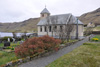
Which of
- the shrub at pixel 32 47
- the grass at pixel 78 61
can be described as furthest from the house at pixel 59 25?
the grass at pixel 78 61

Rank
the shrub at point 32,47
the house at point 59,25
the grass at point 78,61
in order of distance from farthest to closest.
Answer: the house at point 59,25
the shrub at point 32,47
the grass at point 78,61

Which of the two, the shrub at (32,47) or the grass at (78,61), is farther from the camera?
the shrub at (32,47)

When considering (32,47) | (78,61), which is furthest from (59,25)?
(78,61)

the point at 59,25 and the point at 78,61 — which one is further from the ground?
the point at 59,25

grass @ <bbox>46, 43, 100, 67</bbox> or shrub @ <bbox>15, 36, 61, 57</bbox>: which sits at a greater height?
shrub @ <bbox>15, 36, 61, 57</bbox>

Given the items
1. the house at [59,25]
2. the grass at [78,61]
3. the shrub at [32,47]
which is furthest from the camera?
the house at [59,25]

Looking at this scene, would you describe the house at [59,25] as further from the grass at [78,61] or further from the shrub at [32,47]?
the grass at [78,61]

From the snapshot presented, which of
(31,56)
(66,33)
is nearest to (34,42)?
(31,56)

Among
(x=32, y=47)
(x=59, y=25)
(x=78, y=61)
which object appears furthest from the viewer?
(x=59, y=25)

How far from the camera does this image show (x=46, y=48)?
466 inches

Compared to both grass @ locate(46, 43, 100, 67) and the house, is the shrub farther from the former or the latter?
the house

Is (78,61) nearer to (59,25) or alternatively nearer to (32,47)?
(32,47)

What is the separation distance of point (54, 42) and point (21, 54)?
464 cm

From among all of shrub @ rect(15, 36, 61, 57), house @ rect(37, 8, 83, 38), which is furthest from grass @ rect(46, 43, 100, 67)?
house @ rect(37, 8, 83, 38)
